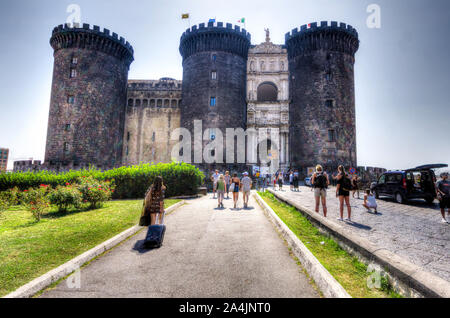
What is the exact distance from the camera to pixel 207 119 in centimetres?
2972

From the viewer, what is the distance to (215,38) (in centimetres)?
3062

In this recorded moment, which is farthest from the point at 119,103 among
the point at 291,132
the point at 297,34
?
the point at 297,34

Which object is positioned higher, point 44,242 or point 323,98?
point 323,98

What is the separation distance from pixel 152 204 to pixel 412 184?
1206 centimetres

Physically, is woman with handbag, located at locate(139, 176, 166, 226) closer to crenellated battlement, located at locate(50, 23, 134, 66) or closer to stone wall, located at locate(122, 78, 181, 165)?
stone wall, located at locate(122, 78, 181, 165)

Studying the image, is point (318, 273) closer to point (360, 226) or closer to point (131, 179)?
point (360, 226)

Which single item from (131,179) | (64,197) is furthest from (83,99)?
(64,197)

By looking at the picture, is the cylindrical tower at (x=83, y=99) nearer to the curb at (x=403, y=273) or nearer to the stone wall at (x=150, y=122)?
the stone wall at (x=150, y=122)

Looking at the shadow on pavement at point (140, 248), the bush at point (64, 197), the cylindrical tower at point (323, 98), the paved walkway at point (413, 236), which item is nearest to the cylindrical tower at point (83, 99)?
the bush at point (64, 197)

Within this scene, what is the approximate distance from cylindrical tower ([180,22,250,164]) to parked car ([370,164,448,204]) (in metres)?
19.4

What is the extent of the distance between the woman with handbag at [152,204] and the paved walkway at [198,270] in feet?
1.64

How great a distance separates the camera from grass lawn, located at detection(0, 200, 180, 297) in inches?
143

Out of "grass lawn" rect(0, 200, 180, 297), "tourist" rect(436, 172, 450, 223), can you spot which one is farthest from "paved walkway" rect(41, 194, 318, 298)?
"tourist" rect(436, 172, 450, 223)

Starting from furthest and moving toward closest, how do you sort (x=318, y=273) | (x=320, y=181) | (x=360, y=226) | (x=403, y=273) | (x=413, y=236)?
1. (x=320, y=181)
2. (x=360, y=226)
3. (x=413, y=236)
4. (x=318, y=273)
5. (x=403, y=273)
